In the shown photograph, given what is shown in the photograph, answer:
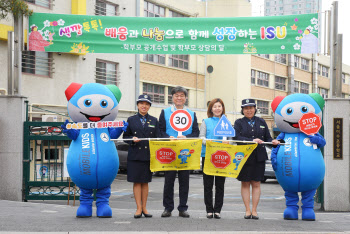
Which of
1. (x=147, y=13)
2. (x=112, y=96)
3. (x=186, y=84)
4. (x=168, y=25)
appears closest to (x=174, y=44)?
(x=168, y=25)

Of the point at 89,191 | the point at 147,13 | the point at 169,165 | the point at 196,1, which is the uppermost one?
the point at 196,1

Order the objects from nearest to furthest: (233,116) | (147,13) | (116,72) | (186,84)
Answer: (116,72)
(147,13)
(186,84)
(233,116)

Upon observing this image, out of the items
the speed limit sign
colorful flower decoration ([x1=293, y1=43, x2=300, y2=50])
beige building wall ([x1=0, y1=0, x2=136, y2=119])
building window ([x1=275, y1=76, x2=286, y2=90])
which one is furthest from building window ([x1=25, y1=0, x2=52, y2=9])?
building window ([x1=275, y1=76, x2=286, y2=90])

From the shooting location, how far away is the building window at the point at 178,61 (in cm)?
3459

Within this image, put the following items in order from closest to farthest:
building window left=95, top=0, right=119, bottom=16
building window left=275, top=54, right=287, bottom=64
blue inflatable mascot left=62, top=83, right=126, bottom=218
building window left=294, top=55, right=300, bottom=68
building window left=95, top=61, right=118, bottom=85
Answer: blue inflatable mascot left=62, top=83, right=126, bottom=218, building window left=95, top=61, right=118, bottom=85, building window left=95, top=0, right=119, bottom=16, building window left=275, top=54, right=287, bottom=64, building window left=294, top=55, right=300, bottom=68

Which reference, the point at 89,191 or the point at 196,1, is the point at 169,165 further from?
the point at 196,1

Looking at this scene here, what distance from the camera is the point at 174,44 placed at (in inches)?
455

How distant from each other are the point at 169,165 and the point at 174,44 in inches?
187

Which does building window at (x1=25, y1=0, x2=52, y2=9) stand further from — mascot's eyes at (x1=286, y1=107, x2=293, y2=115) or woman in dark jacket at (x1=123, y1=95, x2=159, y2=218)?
mascot's eyes at (x1=286, y1=107, x2=293, y2=115)

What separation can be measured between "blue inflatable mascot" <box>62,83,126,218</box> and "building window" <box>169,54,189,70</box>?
88.1ft

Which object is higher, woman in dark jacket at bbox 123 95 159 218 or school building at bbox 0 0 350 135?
school building at bbox 0 0 350 135

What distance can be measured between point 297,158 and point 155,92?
25237 mm

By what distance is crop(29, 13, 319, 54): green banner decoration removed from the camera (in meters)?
11.4

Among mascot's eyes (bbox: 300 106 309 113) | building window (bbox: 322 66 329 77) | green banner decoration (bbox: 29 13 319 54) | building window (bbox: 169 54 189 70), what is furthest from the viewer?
building window (bbox: 322 66 329 77)
